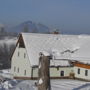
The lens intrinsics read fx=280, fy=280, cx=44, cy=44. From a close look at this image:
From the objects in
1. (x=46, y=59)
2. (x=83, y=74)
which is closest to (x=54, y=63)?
(x=83, y=74)

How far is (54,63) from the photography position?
29.8 meters

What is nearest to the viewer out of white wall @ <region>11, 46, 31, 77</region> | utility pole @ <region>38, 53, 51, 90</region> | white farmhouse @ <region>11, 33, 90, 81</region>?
utility pole @ <region>38, 53, 51, 90</region>

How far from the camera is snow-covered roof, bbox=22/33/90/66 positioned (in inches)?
1185

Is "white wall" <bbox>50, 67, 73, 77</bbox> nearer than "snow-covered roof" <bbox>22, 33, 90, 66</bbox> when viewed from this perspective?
Yes

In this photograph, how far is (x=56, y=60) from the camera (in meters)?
30.5

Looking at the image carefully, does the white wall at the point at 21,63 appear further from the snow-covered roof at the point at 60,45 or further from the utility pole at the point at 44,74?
the utility pole at the point at 44,74

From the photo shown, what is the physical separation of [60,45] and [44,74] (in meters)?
27.4

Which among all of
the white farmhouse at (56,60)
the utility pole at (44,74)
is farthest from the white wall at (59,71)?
the utility pole at (44,74)

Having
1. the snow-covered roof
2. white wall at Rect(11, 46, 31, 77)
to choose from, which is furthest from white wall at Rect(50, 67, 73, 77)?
white wall at Rect(11, 46, 31, 77)

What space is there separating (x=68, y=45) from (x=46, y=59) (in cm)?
2780

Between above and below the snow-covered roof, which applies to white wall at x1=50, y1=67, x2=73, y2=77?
below

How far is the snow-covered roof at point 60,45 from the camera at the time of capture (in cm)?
3009

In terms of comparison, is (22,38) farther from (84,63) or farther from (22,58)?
(84,63)

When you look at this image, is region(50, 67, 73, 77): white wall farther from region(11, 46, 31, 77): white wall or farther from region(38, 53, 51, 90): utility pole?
region(38, 53, 51, 90): utility pole
